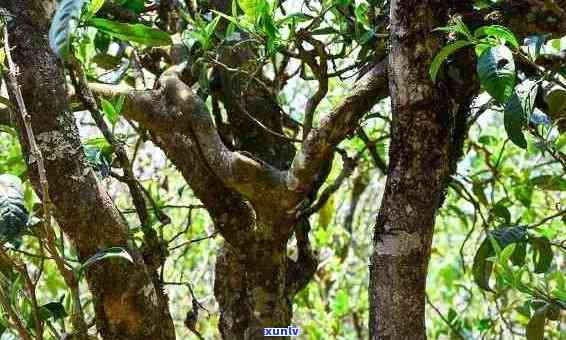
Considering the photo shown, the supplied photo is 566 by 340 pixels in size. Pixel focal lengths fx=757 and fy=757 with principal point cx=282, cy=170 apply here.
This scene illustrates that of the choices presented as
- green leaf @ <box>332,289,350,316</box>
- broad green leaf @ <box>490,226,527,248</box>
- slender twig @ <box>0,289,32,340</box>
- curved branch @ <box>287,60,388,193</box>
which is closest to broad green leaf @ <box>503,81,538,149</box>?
curved branch @ <box>287,60,388,193</box>

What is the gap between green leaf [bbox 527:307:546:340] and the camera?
1056 mm

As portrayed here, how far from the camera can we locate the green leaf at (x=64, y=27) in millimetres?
703

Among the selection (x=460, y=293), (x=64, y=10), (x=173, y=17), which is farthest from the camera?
(x=460, y=293)

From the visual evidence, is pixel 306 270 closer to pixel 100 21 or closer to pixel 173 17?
pixel 173 17

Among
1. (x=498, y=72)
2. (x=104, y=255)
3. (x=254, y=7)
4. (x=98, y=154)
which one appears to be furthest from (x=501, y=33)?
(x=98, y=154)

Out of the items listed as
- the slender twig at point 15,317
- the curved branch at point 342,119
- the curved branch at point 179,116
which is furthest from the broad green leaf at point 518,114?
the slender twig at point 15,317

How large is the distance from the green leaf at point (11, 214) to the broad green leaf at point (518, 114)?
579 mm

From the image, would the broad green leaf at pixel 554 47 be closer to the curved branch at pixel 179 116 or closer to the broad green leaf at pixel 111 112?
the curved branch at pixel 179 116

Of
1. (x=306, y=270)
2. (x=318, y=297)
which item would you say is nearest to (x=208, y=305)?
(x=318, y=297)

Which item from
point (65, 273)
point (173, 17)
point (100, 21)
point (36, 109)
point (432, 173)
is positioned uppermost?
point (173, 17)

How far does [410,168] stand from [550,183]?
68 cm

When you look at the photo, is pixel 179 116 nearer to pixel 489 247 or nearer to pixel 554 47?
pixel 489 247

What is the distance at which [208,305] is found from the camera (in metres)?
3.02

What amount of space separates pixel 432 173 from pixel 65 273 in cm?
43
